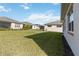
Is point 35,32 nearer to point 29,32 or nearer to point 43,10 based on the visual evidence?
point 29,32

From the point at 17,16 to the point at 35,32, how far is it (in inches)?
161

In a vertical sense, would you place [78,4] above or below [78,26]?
above

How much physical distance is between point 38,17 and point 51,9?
1.34 metres

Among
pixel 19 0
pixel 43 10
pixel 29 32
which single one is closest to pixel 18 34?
pixel 29 32

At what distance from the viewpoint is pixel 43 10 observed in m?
10.4

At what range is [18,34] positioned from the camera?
40.3 feet

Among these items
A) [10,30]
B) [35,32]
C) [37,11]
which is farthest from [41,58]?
[35,32]

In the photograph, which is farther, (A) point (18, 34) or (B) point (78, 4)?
(A) point (18, 34)

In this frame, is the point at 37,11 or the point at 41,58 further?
the point at 37,11

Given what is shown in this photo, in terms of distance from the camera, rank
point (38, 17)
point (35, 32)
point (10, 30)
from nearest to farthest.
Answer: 1. point (38, 17)
2. point (10, 30)
3. point (35, 32)

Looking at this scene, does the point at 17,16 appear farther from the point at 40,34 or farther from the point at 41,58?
the point at 41,58

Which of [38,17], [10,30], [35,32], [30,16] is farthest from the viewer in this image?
[35,32]

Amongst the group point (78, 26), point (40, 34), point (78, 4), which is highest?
point (78, 4)

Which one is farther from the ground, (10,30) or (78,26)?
(78,26)
